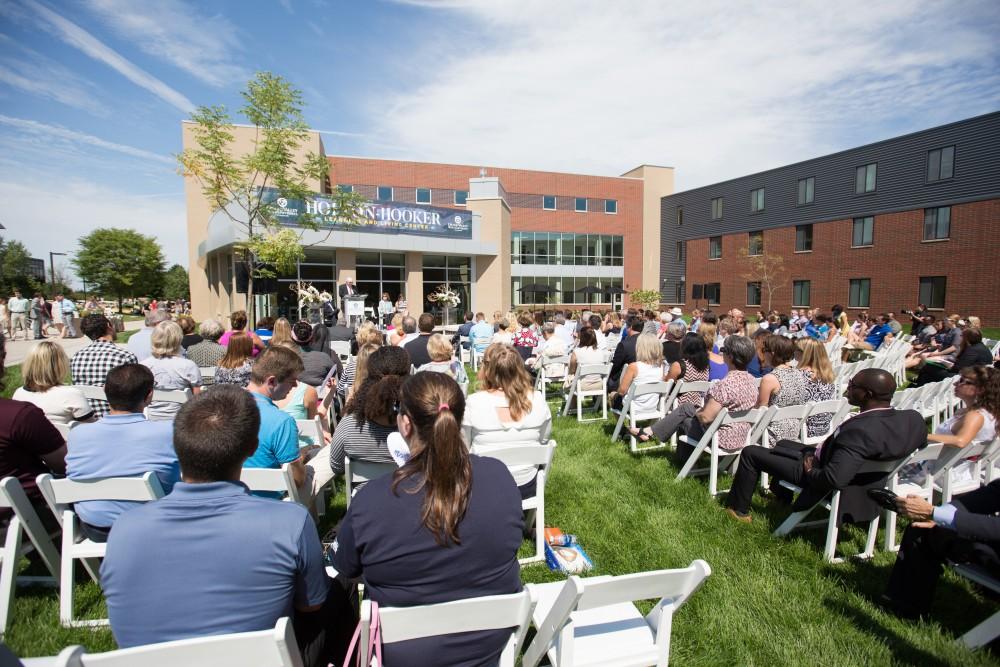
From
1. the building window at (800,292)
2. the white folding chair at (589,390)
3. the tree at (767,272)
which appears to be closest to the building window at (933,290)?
the building window at (800,292)

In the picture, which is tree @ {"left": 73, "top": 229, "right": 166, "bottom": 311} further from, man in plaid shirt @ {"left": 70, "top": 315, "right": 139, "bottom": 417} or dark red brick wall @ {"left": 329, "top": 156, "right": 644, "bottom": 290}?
man in plaid shirt @ {"left": 70, "top": 315, "right": 139, "bottom": 417}

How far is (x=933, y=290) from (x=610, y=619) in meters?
31.8

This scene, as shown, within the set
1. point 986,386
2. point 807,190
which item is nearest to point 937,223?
point 807,190

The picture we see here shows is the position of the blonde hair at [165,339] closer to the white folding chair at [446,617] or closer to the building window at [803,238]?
the white folding chair at [446,617]

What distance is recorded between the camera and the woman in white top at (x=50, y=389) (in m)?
3.72

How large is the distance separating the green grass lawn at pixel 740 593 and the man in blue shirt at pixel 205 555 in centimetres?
166

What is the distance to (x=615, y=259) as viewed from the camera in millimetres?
40500

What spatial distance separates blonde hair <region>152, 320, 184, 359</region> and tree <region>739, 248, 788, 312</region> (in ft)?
112

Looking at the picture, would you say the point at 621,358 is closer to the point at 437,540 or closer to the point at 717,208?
the point at 437,540

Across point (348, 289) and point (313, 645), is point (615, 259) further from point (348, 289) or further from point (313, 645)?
point (313, 645)

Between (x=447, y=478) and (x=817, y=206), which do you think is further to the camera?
(x=817, y=206)

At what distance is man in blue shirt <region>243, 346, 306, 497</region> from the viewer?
3.07 metres

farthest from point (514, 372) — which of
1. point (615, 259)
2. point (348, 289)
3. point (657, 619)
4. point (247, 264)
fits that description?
point (615, 259)

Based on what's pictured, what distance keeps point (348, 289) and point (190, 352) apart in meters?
11.4
